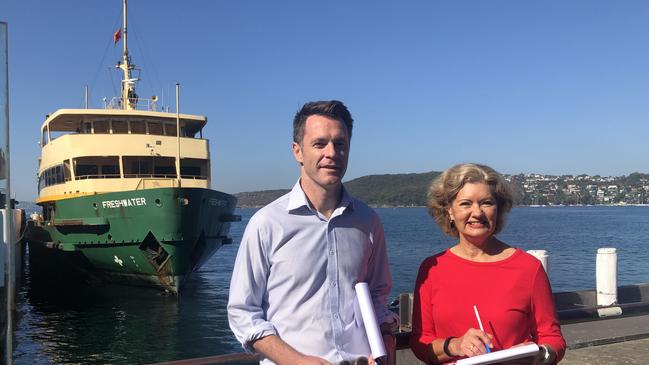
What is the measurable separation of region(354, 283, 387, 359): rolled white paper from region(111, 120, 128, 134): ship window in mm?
18189

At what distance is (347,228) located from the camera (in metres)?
2.15

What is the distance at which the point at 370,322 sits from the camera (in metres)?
1.92

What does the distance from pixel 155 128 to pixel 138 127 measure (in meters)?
0.52

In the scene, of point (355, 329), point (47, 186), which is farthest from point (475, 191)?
point (47, 186)

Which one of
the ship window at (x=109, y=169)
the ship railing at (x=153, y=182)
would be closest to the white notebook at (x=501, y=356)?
the ship railing at (x=153, y=182)

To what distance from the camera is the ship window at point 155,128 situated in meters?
19.1

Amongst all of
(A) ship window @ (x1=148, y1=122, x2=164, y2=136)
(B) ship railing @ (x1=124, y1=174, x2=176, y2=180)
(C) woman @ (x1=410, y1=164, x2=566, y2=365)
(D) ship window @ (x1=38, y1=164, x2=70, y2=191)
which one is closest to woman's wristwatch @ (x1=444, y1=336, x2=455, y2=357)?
(C) woman @ (x1=410, y1=164, x2=566, y2=365)

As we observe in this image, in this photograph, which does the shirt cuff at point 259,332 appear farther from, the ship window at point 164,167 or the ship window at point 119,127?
the ship window at point 119,127

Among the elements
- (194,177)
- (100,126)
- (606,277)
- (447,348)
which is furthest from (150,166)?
(447,348)

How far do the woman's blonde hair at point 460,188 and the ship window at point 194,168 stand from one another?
16835 mm

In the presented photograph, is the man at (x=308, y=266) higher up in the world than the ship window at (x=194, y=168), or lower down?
lower down

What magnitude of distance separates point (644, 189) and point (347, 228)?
20700 cm

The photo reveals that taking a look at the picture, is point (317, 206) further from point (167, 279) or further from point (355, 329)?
point (167, 279)

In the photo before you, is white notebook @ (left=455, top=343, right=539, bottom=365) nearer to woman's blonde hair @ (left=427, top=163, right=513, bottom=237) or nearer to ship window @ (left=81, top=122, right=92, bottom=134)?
woman's blonde hair @ (left=427, top=163, right=513, bottom=237)
